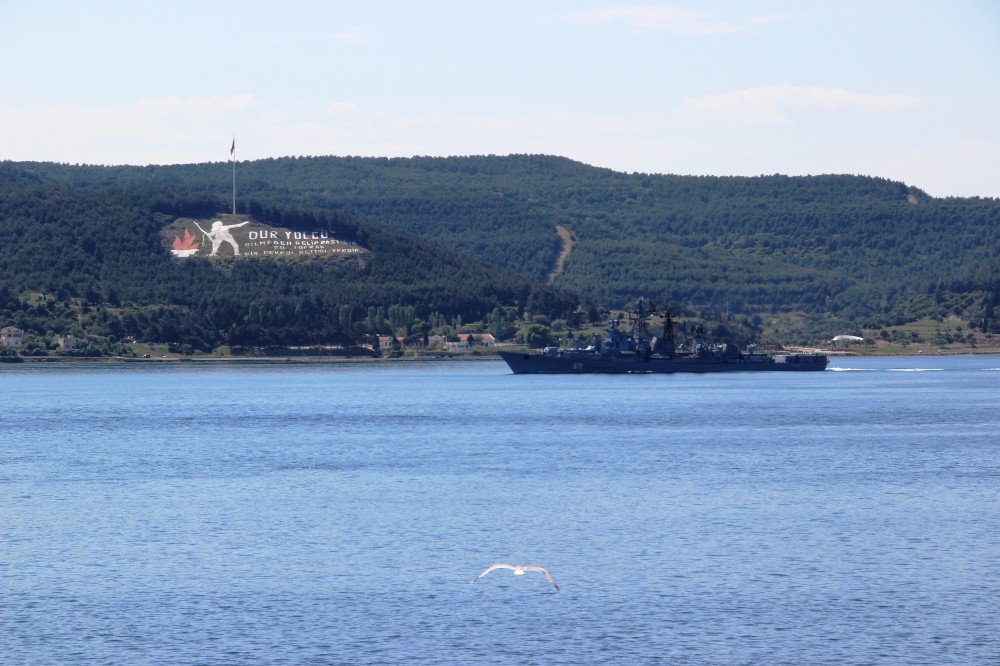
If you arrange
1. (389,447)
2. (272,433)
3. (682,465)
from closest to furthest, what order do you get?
1. (682,465)
2. (389,447)
3. (272,433)

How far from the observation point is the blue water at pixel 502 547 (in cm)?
3806

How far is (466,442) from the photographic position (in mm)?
99250

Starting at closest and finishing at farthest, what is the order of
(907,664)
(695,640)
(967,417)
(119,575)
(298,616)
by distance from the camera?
(907,664) < (695,640) < (298,616) < (119,575) < (967,417)

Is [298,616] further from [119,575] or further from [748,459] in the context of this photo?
[748,459]

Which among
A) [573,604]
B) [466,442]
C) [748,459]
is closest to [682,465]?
[748,459]

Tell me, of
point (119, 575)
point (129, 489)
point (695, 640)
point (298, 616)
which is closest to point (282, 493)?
point (129, 489)

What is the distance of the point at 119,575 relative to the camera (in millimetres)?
46688

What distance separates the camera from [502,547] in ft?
169

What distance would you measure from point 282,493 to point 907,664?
39.8 m

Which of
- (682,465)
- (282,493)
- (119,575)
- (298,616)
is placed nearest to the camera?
(298,616)

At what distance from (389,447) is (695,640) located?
5949 cm

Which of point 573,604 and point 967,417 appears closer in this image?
point 573,604

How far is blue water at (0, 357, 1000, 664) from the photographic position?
125 ft

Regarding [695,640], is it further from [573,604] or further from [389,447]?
[389,447]
